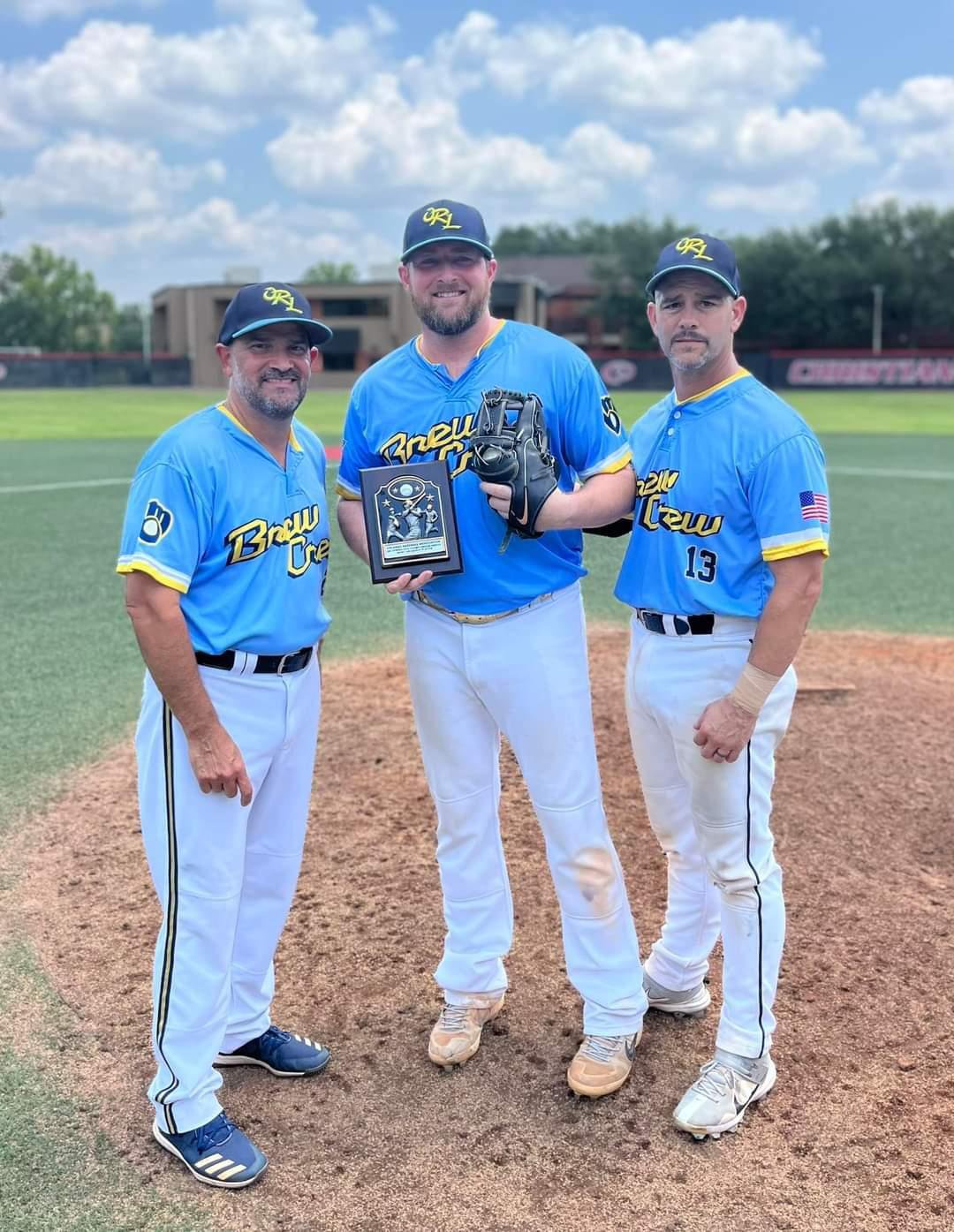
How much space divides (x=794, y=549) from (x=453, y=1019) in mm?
1781

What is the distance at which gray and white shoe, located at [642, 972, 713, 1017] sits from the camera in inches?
141

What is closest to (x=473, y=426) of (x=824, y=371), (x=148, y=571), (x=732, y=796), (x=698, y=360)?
(x=698, y=360)

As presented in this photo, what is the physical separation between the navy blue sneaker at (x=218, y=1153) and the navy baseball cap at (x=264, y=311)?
2.10 m

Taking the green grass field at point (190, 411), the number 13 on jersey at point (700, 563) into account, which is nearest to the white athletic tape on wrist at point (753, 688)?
the number 13 on jersey at point (700, 563)

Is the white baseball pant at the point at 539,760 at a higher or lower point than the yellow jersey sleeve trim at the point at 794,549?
lower

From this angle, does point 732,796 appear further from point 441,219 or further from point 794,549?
point 441,219

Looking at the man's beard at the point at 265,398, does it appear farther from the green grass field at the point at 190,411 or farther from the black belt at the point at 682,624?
the green grass field at the point at 190,411

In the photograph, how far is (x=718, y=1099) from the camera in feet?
9.94

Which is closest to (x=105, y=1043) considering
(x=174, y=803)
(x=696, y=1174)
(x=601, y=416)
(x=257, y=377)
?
(x=174, y=803)

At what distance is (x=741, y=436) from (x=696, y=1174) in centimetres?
191

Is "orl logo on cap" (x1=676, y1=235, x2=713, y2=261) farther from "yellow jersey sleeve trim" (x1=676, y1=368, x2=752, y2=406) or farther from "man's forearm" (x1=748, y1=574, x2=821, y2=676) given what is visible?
"man's forearm" (x1=748, y1=574, x2=821, y2=676)

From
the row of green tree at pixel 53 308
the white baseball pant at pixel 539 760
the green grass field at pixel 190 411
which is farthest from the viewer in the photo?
the row of green tree at pixel 53 308

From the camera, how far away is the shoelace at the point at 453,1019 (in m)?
3.42

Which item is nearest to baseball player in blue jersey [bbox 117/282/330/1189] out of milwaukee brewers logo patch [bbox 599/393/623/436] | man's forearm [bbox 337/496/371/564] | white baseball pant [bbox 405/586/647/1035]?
man's forearm [bbox 337/496/371/564]
